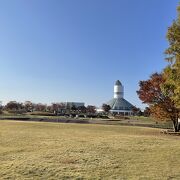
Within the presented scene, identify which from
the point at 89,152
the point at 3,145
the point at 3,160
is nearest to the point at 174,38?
the point at 89,152

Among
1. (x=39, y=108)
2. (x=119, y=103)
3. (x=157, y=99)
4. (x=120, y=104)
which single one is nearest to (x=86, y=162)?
(x=157, y=99)

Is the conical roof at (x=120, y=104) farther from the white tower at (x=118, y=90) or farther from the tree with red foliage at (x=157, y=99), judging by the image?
the tree with red foliage at (x=157, y=99)

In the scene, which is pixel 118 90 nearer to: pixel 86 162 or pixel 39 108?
pixel 39 108

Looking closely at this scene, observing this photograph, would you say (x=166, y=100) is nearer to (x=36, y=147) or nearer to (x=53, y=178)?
(x=36, y=147)

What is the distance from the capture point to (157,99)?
3706 cm

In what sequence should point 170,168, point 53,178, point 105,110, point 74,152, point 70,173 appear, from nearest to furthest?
point 53,178, point 70,173, point 170,168, point 74,152, point 105,110

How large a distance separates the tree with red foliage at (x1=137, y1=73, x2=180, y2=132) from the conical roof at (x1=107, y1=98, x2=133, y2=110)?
400ft

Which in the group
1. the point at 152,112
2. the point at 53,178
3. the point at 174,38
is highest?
the point at 174,38

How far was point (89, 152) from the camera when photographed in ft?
48.8

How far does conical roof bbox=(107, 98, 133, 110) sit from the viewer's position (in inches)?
6339

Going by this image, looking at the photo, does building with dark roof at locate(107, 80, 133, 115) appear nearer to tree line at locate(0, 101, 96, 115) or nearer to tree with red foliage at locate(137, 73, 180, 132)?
tree line at locate(0, 101, 96, 115)

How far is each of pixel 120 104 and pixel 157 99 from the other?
414 ft

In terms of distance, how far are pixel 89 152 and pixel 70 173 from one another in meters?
4.53

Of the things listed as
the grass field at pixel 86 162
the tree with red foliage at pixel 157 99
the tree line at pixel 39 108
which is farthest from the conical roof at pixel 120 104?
the grass field at pixel 86 162
